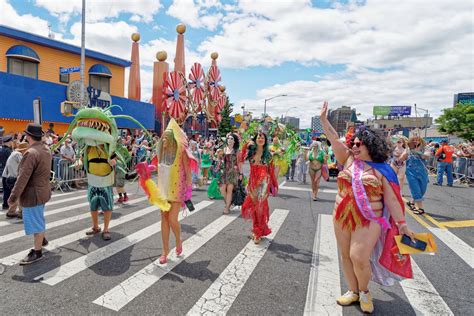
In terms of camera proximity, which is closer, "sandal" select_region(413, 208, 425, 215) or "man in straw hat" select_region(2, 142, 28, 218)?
"man in straw hat" select_region(2, 142, 28, 218)

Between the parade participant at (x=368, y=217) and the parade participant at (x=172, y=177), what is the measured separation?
204 centimetres

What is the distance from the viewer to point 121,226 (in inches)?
218

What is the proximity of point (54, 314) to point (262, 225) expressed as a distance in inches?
119

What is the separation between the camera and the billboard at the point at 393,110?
284 feet

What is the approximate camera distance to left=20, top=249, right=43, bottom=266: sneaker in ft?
12.3

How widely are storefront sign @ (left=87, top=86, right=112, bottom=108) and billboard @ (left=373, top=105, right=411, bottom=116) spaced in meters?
86.9

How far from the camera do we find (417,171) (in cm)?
722

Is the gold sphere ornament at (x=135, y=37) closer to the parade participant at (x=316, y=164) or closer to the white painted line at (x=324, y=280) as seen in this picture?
the parade participant at (x=316, y=164)

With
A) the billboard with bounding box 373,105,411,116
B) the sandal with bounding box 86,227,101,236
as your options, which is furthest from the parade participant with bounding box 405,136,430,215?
the billboard with bounding box 373,105,411,116

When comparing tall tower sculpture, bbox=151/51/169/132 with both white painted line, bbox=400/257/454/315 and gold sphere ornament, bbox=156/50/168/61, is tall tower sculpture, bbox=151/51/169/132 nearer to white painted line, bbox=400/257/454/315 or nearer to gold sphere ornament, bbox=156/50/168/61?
gold sphere ornament, bbox=156/50/168/61

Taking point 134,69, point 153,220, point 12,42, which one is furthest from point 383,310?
point 134,69

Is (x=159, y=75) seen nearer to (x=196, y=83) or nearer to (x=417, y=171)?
(x=196, y=83)

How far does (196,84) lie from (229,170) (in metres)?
24.0

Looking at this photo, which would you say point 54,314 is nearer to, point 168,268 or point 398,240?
point 168,268
